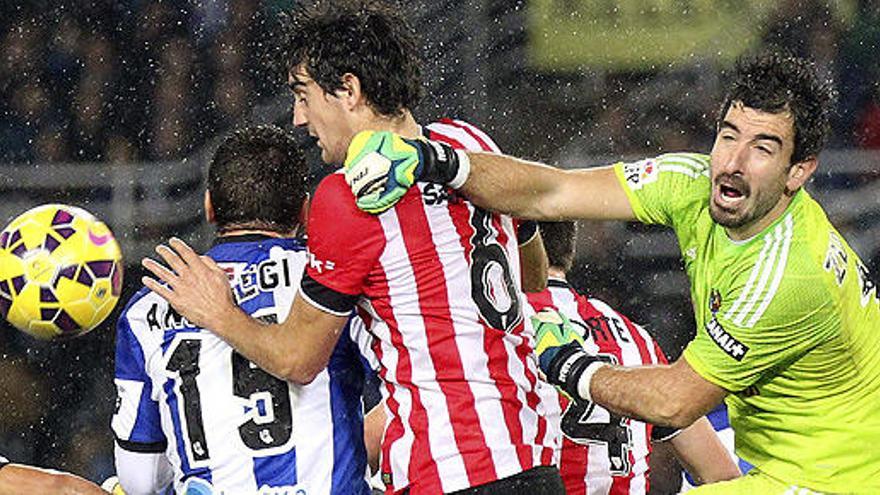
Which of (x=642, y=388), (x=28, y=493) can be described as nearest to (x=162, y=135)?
(x=28, y=493)

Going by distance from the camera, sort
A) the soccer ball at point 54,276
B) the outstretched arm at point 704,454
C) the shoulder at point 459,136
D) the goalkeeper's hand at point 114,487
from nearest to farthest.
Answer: the shoulder at point 459,136 → the soccer ball at point 54,276 → the goalkeeper's hand at point 114,487 → the outstretched arm at point 704,454

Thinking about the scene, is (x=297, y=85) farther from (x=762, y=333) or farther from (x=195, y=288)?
(x=762, y=333)

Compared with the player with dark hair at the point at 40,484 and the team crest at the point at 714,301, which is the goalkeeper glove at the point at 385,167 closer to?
the team crest at the point at 714,301

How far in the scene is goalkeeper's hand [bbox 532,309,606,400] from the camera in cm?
374

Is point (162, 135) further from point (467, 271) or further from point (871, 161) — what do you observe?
point (467, 271)

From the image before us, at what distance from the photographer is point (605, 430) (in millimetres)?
4500

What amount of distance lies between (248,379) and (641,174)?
1.04 meters

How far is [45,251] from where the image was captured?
4078 millimetres

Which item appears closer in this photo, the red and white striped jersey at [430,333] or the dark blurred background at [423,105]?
the red and white striped jersey at [430,333]

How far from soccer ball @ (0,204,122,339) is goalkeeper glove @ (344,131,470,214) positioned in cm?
97

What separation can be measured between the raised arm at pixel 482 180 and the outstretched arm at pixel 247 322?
313mm

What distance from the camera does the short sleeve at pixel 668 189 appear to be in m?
3.84

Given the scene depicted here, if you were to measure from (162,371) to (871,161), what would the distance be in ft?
16.8

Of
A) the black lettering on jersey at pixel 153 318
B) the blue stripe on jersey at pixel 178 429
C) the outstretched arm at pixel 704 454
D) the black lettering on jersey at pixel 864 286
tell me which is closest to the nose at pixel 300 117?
the black lettering on jersey at pixel 153 318
